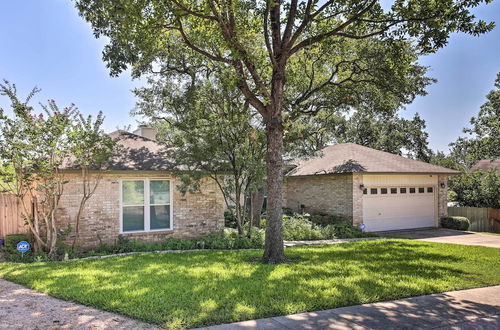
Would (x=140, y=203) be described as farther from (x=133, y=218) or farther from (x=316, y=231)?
(x=316, y=231)

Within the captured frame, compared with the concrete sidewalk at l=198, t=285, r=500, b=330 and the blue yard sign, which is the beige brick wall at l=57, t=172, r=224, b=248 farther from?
the concrete sidewalk at l=198, t=285, r=500, b=330

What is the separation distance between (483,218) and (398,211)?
20.0 ft

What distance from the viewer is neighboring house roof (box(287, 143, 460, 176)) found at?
1680 cm

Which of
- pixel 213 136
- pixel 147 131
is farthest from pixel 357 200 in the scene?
pixel 147 131

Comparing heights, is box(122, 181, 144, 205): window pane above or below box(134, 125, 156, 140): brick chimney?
below

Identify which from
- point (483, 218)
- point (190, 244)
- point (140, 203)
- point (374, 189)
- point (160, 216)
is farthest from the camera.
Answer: point (483, 218)

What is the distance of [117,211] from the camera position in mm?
11992

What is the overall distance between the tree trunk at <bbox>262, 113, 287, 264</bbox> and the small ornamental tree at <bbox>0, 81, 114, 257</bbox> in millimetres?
5407

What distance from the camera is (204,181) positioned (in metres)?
13.4

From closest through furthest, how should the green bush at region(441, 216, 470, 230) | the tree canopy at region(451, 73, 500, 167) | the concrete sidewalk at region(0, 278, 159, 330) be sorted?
the concrete sidewalk at region(0, 278, 159, 330)
the green bush at region(441, 216, 470, 230)
the tree canopy at region(451, 73, 500, 167)

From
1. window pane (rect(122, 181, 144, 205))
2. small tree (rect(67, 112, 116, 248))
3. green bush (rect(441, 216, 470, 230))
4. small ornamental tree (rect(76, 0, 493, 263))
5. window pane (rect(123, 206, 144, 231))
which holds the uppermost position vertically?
small ornamental tree (rect(76, 0, 493, 263))

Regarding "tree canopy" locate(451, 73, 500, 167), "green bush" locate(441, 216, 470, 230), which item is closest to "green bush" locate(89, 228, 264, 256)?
"green bush" locate(441, 216, 470, 230)

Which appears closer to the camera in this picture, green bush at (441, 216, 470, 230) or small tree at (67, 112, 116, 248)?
small tree at (67, 112, 116, 248)

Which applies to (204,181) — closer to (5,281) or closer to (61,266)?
(61,266)
